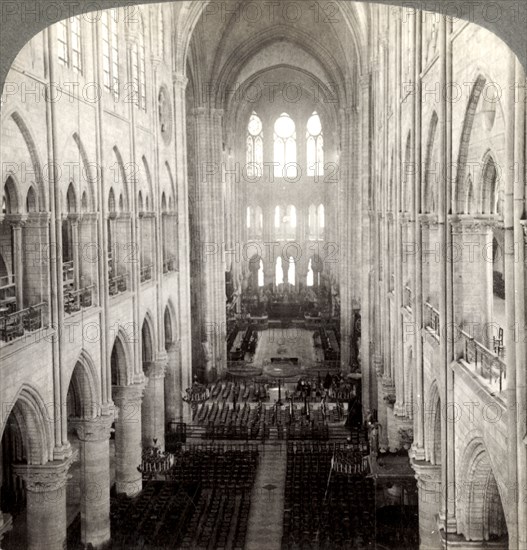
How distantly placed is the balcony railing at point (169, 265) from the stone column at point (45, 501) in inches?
540

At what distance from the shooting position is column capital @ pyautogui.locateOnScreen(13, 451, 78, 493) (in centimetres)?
1700

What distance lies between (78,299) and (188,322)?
514 inches

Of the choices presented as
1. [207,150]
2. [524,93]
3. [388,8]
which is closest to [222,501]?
[388,8]

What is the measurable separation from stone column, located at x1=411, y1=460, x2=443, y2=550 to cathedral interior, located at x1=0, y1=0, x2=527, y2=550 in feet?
0.16

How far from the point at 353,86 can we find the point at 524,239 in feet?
108

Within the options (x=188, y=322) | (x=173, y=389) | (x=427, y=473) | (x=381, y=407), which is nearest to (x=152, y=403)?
(x=173, y=389)

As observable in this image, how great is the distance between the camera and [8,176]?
15656mm

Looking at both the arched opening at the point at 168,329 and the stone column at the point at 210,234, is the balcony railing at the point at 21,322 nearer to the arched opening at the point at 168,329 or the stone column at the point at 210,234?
the arched opening at the point at 168,329

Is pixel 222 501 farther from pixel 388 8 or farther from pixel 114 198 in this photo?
pixel 388 8

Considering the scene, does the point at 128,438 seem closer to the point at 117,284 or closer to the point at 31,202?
the point at 117,284

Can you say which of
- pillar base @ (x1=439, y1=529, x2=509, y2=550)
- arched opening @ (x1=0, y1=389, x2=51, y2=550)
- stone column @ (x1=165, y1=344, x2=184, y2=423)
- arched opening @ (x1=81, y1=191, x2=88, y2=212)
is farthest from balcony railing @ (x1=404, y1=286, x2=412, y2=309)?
stone column @ (x1=165, y1=344, x2=184, y2=423)

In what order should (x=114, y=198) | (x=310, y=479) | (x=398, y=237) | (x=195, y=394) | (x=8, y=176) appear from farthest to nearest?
(x=195, y=394), (x=310, y=479), (x=114, y=198), (x=398, y=237), (x=8, y=176)

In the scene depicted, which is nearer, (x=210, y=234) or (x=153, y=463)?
(x=153, y=463)

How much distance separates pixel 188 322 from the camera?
32.4m
